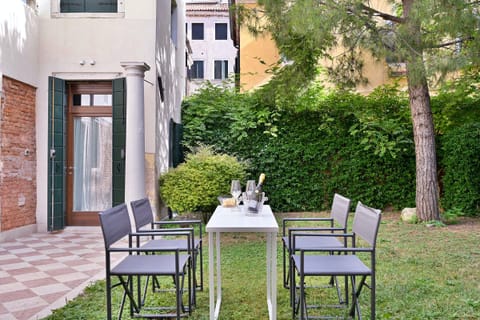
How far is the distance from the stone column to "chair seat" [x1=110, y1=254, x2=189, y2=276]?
3418 mm

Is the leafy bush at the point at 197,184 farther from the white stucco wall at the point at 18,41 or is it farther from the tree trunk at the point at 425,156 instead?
the tree trunk at the point at 425,156

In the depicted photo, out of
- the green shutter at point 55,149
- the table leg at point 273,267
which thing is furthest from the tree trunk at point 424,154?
the green shutter at point 55,149

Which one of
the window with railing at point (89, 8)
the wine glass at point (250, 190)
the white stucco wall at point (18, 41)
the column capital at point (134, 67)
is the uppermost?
the window with railing at point (89, 8)

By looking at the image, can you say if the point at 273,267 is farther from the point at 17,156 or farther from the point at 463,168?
the point at 463,168

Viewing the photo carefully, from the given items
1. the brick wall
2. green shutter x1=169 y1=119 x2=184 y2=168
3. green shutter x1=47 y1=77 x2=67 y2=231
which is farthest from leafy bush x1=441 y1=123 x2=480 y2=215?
the brick wall

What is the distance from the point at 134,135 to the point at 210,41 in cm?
2078

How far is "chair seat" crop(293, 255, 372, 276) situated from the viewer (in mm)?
2639

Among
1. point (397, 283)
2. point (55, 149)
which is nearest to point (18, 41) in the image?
point (55, 149)

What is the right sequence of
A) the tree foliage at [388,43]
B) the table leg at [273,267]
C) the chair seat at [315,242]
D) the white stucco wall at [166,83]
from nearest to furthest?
the table leg at [273,267]
the chair seat at [315,242]
the tree foliage at [388,43]
the white stucco wall at [166,83]

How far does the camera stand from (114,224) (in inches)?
112

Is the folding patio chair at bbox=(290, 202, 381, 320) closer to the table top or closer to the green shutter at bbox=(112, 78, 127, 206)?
the table top

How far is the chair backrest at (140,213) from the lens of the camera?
341cm

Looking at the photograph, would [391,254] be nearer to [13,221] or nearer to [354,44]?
[354,44]

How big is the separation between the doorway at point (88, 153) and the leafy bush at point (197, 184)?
111 cm
